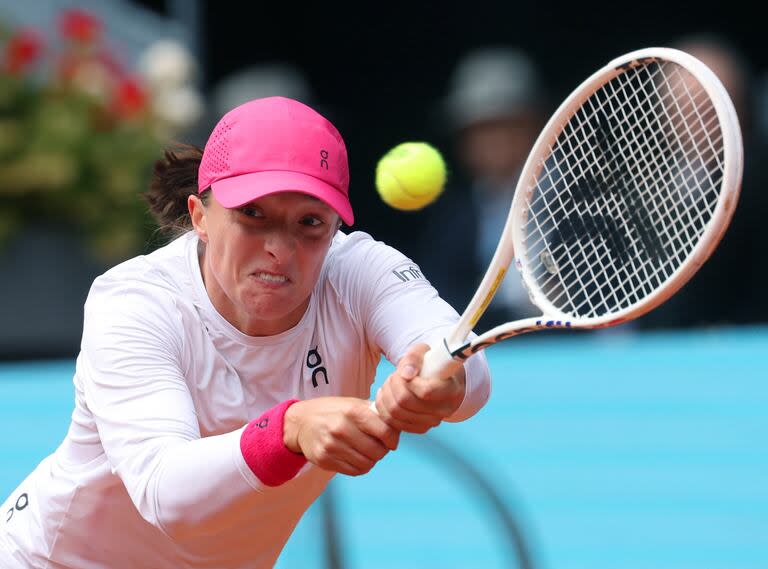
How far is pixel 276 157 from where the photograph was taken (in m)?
2.18

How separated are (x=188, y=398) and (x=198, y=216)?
42cm

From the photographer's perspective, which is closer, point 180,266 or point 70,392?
point 180,266

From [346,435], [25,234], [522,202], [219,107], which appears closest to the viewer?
[346,435]

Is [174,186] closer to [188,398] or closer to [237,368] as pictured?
[237,368]

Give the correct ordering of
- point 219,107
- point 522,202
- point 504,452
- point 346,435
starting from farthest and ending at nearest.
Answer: point 219,107 < point 504,452 < point 522,202 < point 346,435

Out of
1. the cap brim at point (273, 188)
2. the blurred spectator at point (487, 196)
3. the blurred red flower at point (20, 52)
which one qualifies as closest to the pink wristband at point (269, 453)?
the cap brim at point (273, 188)

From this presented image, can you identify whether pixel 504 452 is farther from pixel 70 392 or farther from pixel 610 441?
pixel 70 392

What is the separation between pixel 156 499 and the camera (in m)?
2.01

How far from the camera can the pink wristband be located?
195cm

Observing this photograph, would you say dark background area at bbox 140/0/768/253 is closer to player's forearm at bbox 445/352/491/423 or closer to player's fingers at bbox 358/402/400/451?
player's forearm at bbox 445/352/491/423

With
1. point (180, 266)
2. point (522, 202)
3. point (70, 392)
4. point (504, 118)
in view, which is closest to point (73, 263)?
point (70, 392)

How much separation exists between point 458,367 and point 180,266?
0.68m


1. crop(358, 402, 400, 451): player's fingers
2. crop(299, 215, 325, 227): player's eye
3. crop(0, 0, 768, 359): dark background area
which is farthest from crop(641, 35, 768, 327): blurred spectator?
crop(358, 402, 400, 451): player's fingers

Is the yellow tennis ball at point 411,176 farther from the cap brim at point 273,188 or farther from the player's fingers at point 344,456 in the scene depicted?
the player's fingers at point 344,456
